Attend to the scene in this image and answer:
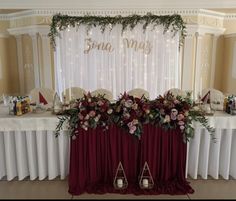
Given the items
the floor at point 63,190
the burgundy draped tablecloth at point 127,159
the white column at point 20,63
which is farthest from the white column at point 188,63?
the white column at point 20,63

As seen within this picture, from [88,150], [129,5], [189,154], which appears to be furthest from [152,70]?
[88,150]

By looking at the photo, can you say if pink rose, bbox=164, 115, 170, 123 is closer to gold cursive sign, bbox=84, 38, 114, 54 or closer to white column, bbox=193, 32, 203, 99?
gold cursive sign, bbox=84, 38, 114, 54

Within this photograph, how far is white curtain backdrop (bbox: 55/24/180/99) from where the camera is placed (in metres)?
5.35

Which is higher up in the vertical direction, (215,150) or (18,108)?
(18,108)

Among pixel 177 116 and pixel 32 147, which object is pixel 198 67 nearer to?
pixel 177 116

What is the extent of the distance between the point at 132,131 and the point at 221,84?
5264 millimetres

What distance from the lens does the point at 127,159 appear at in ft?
8.71

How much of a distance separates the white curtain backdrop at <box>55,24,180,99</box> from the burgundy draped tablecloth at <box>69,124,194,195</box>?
3.12 meters

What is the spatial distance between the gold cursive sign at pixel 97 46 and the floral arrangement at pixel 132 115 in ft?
10.1

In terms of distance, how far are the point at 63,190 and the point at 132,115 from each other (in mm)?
1187

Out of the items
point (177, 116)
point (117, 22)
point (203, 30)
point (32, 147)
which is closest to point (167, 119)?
point (177, 116)

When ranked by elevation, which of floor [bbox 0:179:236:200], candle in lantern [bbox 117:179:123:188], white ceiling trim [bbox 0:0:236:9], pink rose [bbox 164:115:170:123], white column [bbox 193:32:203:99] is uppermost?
white ceiling trim [bbox 0:0:236:9]

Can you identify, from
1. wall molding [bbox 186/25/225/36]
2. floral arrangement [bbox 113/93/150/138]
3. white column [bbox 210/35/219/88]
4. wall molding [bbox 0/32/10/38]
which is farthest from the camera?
white column [bbox 210/35/219/88]

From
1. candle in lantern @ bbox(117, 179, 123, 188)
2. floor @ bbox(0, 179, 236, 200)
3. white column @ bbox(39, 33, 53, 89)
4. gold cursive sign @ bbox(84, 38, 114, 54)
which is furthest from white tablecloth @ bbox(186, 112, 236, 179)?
white column @ bbox(39, 33, 53, 89)
